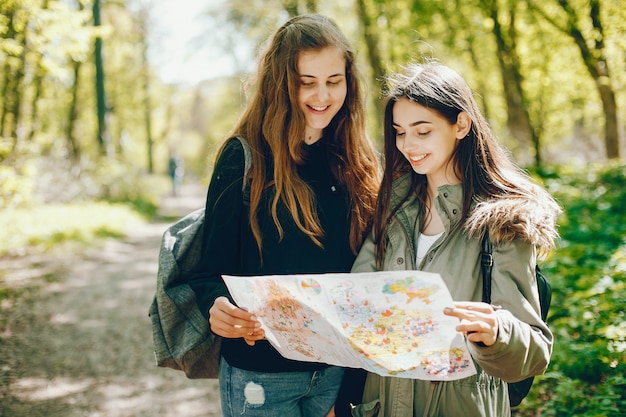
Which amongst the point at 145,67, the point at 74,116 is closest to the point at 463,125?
the point at 74,116

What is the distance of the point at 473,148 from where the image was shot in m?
1.86

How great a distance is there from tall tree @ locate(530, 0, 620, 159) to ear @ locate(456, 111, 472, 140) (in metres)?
9.71

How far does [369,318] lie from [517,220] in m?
0.56

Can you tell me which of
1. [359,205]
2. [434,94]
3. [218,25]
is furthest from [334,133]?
[218,25]

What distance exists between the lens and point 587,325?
3754 millimetres

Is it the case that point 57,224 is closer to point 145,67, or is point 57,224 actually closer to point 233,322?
point 233,322

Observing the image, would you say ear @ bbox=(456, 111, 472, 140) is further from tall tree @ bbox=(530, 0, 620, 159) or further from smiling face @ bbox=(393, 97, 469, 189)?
tall tree @ bbox=(530, 0, 620, 159)

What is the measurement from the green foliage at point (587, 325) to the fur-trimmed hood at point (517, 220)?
1.72 metres

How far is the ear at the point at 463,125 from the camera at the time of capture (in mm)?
1855

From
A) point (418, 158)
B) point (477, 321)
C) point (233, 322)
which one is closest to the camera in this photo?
point (477, 321)

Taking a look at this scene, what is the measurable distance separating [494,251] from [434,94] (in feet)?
1.93

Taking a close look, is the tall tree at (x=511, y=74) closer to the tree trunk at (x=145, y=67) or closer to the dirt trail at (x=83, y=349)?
the dirt trail at (x=83, y=349)

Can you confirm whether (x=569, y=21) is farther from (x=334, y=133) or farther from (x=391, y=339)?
(x=391, y=339)

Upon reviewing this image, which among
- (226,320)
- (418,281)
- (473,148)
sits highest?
(473,148)
